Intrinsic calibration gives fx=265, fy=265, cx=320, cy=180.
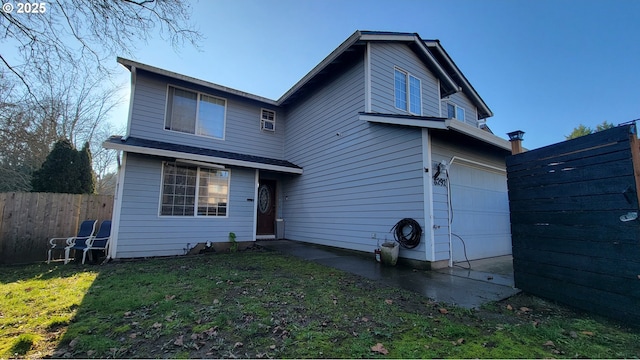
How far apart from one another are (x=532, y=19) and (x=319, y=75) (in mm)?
9075

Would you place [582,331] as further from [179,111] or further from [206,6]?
[179,111]

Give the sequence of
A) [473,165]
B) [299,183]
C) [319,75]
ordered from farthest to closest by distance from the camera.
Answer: [299,183] < [319,75] < [473,165]

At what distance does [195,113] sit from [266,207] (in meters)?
4.22

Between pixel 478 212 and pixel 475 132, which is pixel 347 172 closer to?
pixel 475 132

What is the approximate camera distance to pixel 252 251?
26.9ft

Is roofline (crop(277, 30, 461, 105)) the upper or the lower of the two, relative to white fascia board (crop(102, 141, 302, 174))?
upper

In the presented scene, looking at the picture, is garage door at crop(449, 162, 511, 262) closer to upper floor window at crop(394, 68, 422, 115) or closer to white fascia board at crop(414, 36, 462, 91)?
upper floor window at crop(394, 68, 422, 115)

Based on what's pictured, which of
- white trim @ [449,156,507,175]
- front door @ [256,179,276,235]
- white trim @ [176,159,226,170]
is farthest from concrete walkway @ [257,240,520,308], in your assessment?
white trim @ [176,159,226,170]

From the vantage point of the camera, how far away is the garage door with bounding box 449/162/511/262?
6332 mm

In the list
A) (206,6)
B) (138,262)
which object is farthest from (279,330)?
(206,6)

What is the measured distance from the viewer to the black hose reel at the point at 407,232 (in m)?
5.73

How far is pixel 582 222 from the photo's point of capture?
11.1 feet

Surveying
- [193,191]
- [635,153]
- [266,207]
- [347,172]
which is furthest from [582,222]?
[266,207]

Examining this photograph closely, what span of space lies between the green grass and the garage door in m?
2.64
